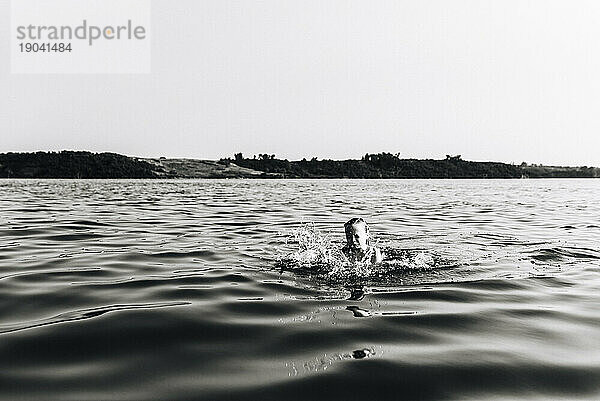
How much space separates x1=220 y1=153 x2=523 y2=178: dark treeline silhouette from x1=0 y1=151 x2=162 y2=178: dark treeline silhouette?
29.5 meters

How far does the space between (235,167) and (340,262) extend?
138817 millimetres

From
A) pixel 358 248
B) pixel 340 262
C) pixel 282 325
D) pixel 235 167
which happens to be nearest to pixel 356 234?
pixel 358 248

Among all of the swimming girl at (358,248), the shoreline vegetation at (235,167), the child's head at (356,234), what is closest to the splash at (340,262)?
the swimming girl at (358,248)

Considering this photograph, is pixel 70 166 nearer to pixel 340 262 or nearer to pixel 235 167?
pixel 235 167

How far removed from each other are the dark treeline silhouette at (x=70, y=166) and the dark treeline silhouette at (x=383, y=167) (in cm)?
2946

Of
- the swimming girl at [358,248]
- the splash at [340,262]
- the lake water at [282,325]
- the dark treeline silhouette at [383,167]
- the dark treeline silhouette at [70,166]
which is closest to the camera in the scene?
the lake water at [282,325]

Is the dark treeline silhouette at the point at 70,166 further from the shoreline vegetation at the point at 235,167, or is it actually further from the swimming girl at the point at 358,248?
the swimming girl at the point at 358,248

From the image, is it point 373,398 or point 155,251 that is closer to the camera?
point 373,398

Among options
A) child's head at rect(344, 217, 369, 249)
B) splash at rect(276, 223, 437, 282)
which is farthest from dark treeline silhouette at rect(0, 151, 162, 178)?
child's head at rect(344, 217, 369, 249)

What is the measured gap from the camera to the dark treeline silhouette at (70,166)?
13000 centimetres

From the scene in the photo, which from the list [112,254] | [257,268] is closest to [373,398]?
[257,268]

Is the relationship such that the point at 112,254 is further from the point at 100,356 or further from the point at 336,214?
the point at 336,214

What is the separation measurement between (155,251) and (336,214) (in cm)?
1355

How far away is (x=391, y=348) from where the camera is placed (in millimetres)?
5410
